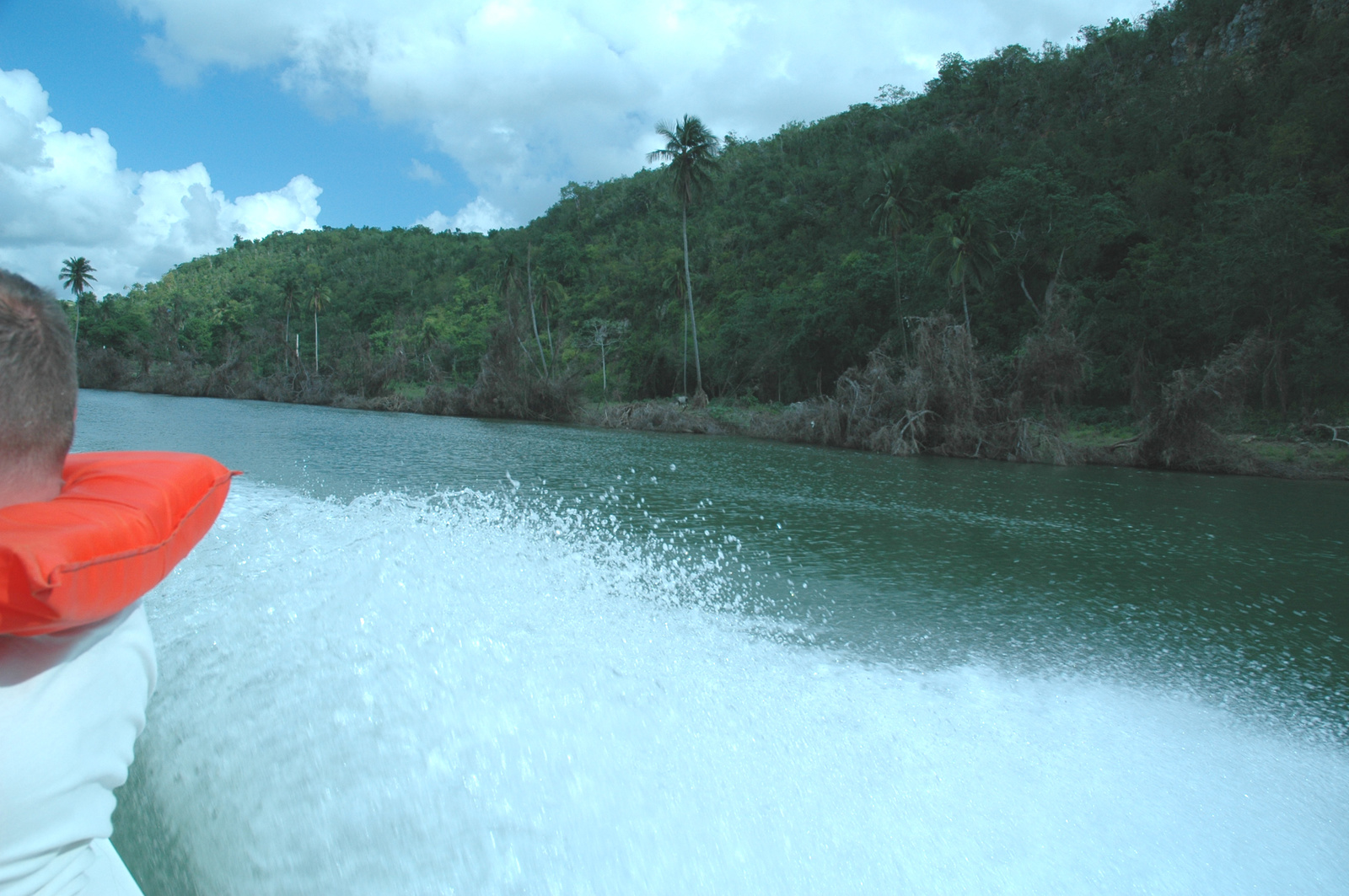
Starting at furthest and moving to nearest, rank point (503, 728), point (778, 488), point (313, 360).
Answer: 1. point (313, 360)
2. point (778, 488)
3. point (503, 728)

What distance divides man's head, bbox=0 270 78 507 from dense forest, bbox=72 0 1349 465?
75.5 ft

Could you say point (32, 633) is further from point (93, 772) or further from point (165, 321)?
point (165, 321)

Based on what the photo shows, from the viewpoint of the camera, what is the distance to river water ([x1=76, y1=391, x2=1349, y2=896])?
2904 mm

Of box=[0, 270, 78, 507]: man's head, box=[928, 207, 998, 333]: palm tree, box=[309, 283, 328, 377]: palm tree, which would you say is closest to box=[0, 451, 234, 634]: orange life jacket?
box=[0, 270, 78, 507]: man's head

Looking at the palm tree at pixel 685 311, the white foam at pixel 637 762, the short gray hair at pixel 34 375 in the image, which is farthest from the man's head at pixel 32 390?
the palm tree at pixel 685 311

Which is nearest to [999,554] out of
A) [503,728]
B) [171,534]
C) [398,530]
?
[398,530]

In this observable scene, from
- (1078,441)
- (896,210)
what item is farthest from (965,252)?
(1078,441)

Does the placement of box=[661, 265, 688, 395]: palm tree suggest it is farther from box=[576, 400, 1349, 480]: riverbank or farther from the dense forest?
box=[576, 400, 1349, 480]: riverbank

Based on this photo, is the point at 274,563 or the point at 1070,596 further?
the point at 1070,596

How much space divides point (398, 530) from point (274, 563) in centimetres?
132

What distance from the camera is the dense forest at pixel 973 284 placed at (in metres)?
25.2

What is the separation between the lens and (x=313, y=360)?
71.0m

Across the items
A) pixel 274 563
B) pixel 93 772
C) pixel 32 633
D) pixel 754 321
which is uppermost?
pixel 754 321

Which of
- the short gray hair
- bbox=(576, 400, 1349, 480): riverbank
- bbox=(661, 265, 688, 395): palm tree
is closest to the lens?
the short gray hair
